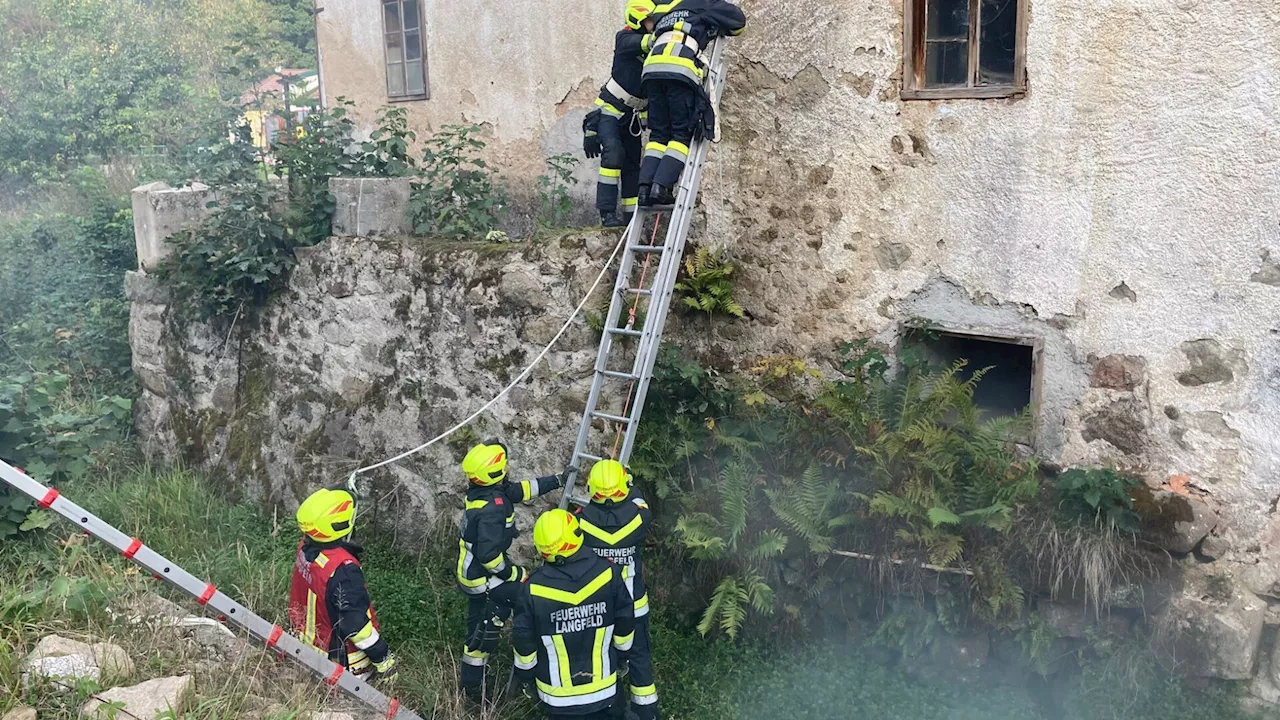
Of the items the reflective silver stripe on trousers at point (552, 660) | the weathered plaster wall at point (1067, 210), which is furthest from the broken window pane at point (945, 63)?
the reflective silver stripe on trousers at point (552, 660)

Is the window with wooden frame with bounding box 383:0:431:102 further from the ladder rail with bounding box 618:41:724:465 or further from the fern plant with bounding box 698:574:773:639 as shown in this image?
the fern plant with bounding box 698:574:773:639

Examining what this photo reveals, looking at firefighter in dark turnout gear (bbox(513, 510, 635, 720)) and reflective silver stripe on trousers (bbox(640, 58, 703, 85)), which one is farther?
reflective silver stripe on trousers (bbox(640, 58, 703, 85))

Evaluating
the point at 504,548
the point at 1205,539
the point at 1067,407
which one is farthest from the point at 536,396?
the point at 1205,539

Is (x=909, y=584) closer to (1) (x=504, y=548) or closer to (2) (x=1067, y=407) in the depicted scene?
(2) (x=1067, y=407)

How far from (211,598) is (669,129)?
11.6 ft

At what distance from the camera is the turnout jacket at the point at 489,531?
5.27 m

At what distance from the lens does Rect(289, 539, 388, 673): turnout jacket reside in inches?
195

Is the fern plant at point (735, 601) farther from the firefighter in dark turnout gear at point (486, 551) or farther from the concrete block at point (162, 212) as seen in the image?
the concrete block at point (162, 212)

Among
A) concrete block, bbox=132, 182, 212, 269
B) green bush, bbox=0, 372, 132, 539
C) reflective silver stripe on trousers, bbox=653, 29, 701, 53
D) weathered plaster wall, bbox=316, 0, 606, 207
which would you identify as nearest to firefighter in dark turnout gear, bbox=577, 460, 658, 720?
reflective silver stripe on trousers, bbox=653, 29, 701, 53

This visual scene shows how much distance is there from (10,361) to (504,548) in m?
7.25

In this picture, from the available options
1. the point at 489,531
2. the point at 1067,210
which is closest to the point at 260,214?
the point at 489,531

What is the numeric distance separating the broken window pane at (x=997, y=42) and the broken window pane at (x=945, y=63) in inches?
3.8

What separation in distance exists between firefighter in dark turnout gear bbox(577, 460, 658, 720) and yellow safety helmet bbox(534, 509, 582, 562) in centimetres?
35

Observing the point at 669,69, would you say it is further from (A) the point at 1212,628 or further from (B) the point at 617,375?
(A) the point at 1212,628
